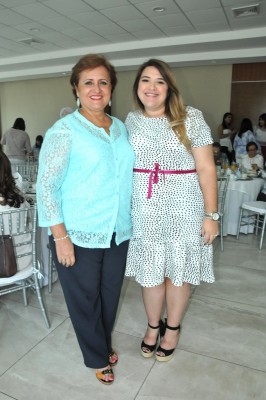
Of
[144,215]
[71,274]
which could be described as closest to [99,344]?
[71,274]

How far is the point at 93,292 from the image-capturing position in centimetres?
146

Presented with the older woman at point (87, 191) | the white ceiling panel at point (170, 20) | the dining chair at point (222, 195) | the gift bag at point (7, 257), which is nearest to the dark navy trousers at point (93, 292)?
the older woman at point (87, 191)

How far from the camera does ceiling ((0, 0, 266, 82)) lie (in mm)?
4688

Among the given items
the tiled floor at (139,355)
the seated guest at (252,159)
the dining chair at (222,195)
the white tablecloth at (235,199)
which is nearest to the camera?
the tiled floor at (139,355)

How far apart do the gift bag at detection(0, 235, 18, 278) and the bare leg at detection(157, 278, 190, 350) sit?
0.86 meters

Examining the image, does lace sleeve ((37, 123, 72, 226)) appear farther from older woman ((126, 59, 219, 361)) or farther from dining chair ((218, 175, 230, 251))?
dining chair ((218, 175, 230, 251))

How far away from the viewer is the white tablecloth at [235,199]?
3979 mm

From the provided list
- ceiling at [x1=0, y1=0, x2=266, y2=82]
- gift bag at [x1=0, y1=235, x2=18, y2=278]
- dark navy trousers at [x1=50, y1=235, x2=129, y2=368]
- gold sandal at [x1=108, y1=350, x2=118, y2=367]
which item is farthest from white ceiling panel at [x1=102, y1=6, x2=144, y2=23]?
gold sandal at [x1=108, y1=350, x2=118, y2=367]

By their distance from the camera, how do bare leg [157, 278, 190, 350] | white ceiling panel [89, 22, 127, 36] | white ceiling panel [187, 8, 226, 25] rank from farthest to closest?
white ceiling panel [89, 22, 127, 36] → white ceiling panel [187, 8, 226, 25] → bare leg [157, 278, 190, 350]

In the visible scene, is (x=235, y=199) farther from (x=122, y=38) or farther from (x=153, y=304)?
(x=122, y=38)

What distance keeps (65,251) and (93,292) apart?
266 millimetres

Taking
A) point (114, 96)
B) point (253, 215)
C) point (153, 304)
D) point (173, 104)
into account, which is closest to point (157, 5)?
point (253, 215)

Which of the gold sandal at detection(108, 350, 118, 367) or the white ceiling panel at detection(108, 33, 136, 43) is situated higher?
the white ceiling panel at detection(108, 33, 136, 43)

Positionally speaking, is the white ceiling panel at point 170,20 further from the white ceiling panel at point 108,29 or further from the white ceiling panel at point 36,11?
the white ceiling panel at point 36,11
